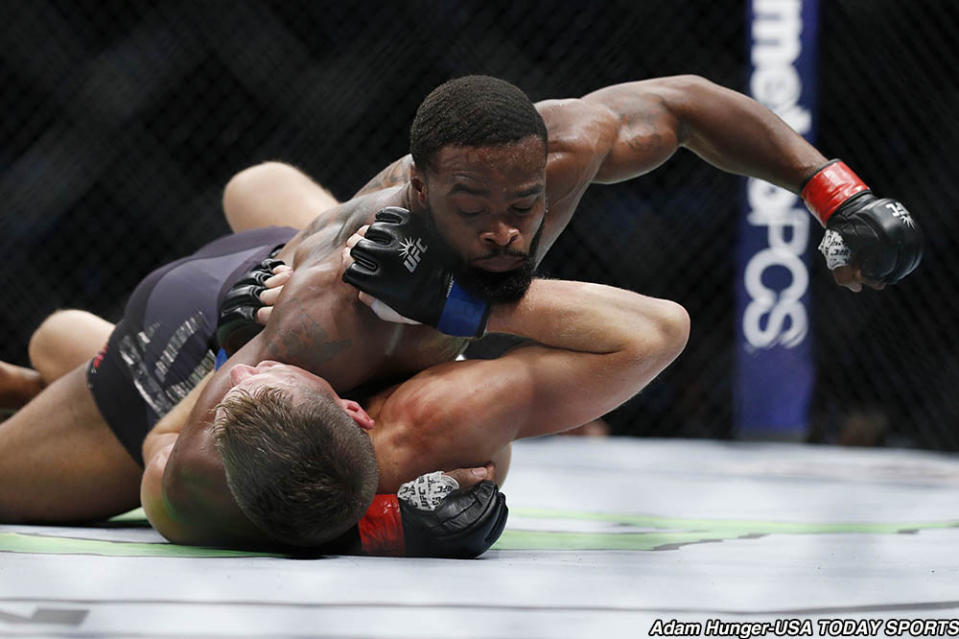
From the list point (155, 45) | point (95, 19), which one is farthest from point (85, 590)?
point (95, 19)

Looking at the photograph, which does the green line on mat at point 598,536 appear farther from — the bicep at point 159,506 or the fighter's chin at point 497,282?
the fighter's chin at point 497,282

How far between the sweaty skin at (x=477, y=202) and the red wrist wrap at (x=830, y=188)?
3cm

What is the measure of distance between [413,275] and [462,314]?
3.0 inches

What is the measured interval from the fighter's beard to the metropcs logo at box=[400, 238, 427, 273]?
0.02m

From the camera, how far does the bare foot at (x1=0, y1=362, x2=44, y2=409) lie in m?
2.14

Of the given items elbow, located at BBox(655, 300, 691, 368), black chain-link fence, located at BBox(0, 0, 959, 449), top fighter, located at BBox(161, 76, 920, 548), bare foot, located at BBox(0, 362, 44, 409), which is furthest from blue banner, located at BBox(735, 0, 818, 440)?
elbow, located at BBox(655, 300, 691, 368)

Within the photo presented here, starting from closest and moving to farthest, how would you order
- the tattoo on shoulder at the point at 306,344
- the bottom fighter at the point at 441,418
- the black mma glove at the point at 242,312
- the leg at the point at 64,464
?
the bottom fighter at the point at 441,418
the tattoo on shoulder at the point at 306,344
the black mma glove at the point at 242,312
the leg at the point at 64,464

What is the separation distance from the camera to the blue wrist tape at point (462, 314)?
4.09 feet

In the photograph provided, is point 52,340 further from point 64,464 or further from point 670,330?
point 670,330

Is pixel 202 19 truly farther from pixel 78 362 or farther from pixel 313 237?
pixel 313 237

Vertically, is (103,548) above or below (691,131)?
above

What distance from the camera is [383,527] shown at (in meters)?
1.25

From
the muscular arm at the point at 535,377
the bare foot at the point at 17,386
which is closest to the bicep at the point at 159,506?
the muscular arm at the point at 535,377

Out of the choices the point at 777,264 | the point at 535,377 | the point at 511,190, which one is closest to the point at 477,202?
the point at 511,190
